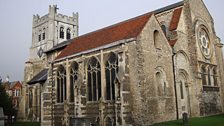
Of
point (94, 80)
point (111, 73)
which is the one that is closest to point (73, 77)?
point (94, 80)

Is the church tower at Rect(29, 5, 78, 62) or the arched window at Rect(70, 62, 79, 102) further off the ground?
the church tower at Rect(29, 5, 78, 62)

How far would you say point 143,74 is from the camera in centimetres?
2195

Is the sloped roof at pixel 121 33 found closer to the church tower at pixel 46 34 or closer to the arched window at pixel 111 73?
the arched window at pixel 111 73

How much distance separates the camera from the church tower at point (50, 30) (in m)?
59.1

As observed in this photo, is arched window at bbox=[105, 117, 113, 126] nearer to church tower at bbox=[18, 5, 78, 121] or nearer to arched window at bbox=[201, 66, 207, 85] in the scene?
arched window at bbox=[201, 66, 207, 85]

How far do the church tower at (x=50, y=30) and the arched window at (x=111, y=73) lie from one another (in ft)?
121

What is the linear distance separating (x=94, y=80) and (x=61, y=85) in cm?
569

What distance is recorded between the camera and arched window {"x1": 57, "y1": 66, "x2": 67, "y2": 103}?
2844 centimetres

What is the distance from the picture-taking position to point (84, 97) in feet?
82.3

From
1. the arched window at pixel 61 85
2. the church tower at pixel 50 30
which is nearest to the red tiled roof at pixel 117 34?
the arched window at pixel 61 85

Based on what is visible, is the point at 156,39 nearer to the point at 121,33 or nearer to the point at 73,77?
the point at 121,33

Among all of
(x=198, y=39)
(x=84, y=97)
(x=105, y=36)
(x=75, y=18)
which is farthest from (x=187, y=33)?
(x=75, y=18)

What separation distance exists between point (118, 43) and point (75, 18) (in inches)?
1837

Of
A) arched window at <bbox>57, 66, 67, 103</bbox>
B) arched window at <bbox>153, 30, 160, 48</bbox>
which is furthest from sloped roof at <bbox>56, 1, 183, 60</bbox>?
arched window at <bbox>57, 66, 67, 103</bbox>
